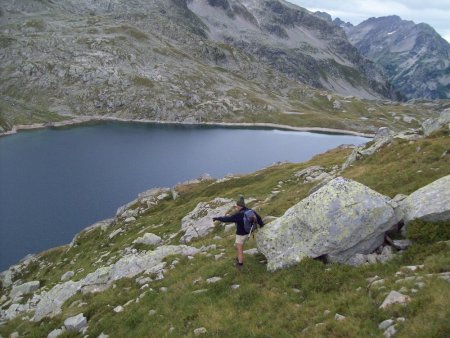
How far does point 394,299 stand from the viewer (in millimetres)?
14203

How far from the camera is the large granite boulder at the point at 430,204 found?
18.1m

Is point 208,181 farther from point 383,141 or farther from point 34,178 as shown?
point 34,178

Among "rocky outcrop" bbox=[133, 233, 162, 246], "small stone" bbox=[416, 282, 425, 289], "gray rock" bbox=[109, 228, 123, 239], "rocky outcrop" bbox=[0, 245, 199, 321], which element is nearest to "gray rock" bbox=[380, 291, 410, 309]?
"small stone" bbox=[416, 282, 425, 289]

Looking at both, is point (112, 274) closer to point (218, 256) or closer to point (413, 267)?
point (218, 256)

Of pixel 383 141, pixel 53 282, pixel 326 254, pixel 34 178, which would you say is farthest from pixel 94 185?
pixel 326 254

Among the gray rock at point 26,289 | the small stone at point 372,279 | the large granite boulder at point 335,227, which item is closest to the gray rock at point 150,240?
the gray rock at point 26,289

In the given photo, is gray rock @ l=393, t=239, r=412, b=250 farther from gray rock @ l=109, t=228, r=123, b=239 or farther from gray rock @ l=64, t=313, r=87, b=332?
gray rock @ l=109, t=228, r=123, b=239

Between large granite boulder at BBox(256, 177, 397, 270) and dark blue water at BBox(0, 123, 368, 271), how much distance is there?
62.7 metres

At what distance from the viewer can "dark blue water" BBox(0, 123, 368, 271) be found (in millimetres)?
81025

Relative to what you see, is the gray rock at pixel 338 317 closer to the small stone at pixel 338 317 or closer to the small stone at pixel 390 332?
the small stone at pixel 338 317

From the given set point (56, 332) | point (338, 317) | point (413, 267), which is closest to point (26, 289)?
point (56, 332)

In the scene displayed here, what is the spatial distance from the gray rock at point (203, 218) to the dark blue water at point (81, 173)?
3940 centimetres

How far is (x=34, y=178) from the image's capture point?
119 m

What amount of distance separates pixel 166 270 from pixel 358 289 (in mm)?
12095
